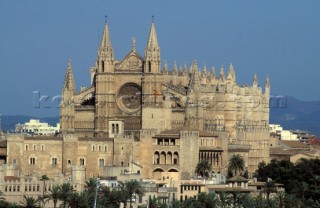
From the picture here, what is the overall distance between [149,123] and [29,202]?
34856mm

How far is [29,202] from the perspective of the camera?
103 metres

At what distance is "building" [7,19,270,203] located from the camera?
12962 cm

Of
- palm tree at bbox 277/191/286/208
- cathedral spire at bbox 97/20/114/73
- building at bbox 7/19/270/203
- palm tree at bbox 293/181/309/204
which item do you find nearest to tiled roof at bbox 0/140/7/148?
building at bbox 7/19/270/203

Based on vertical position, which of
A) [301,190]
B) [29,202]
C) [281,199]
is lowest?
[29,202]

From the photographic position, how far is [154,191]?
11075 cm

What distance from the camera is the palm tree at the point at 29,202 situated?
10299 centimetres

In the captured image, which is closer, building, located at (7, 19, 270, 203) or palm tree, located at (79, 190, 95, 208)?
palm tree, located at (79, 190, 95, 208)

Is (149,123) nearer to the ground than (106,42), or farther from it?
nearer to the ground

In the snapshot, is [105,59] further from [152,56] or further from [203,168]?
[203,168]

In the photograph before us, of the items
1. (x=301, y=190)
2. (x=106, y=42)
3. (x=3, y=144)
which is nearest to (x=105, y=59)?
(x=106, y=42)

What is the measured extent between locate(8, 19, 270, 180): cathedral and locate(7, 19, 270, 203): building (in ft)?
0.31

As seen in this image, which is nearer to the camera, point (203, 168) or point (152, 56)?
point (203, 168)

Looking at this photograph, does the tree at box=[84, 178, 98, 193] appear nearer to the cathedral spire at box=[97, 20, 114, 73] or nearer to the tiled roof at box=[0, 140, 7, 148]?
the tiled roof at box=[0, 140, 7, 148]

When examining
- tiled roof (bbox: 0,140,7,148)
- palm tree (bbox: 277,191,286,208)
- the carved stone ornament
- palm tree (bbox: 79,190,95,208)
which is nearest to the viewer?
palm tree (bbox: 79,190,95,208)
